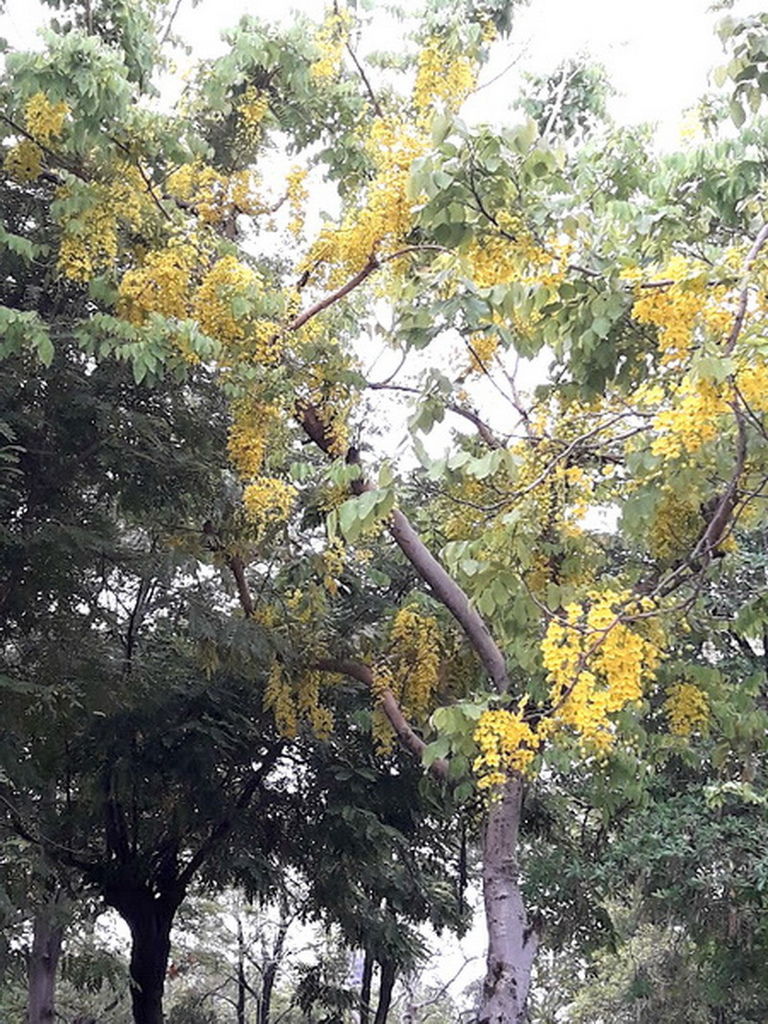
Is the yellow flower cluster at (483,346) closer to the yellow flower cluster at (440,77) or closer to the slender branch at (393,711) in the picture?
the yellow flower cluster at (440,77)

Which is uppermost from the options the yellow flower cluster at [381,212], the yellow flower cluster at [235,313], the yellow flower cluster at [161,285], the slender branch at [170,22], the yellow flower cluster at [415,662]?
the slender branch at [170,22]

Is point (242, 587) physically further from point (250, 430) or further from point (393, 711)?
point (250, 430)

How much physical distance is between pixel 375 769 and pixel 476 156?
4.71 m

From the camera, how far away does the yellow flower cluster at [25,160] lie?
4.34m

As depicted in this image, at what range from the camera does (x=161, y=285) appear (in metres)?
4.05

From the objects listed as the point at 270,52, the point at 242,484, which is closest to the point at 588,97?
the point at 270,52

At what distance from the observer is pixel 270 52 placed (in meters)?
4.47

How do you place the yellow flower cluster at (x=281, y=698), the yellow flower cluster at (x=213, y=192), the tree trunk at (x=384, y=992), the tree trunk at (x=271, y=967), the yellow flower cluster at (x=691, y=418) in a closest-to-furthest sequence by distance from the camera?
the yellow flower cluster at (x=691, y=418), the yellow flower cluster at (x=213, y=192), the yellow flower cluster at (x=281, y=698), the tree trunk at (x=384, y=992), the tree trunk at (x=271, y=967)

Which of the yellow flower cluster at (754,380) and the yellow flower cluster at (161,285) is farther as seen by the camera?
the yellow flower cluster at (161,285)

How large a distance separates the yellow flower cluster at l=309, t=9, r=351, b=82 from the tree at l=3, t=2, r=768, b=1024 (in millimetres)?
16

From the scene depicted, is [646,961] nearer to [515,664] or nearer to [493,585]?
[515,664]

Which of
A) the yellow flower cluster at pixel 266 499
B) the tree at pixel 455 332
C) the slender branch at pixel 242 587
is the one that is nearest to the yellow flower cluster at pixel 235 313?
the tree at pixel 455 332

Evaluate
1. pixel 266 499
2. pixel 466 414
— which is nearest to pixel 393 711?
pixel 266 499

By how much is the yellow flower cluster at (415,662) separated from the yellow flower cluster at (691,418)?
9.16ft
